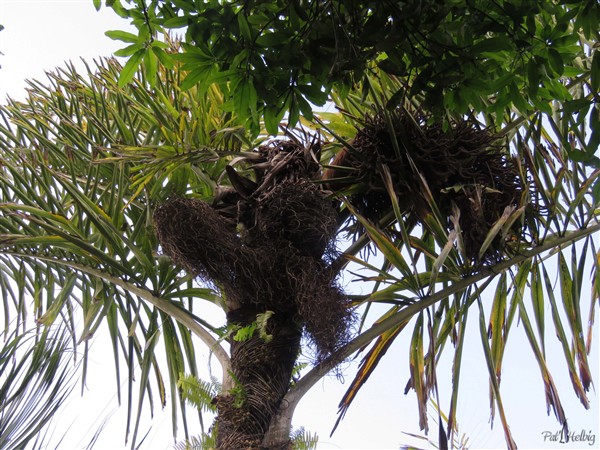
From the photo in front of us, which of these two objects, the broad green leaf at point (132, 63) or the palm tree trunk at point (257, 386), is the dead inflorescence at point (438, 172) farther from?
the broad green leaf at point (132, 63)

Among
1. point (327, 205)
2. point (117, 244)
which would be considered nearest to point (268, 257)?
point (327, 205)

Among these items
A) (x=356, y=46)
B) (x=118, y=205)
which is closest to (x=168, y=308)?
(x=118, y=205)

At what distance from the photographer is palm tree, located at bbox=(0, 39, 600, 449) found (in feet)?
7.76

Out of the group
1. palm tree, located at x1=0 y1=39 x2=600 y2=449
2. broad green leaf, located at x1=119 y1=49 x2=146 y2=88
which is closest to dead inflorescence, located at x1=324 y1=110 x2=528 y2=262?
palm tree, located at x1=0 y1=39 x2=600 y2=449

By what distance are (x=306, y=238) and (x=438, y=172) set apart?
52cm

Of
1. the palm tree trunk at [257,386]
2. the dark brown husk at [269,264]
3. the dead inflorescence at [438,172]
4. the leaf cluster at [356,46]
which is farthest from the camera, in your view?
the dead inflorescence at [438,172]

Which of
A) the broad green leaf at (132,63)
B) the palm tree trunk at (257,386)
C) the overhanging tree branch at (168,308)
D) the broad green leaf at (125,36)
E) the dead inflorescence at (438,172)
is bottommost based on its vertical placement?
the palm tree trunk at (257,386)

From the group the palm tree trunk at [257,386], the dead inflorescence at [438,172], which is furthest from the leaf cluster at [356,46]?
the palm tree trunk at [257,386]

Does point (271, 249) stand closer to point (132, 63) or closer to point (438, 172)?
point (438, 172)

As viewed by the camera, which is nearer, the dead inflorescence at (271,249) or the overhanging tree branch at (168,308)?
the dead inflorescence at (271,249)

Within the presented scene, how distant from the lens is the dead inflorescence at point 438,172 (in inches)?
97.5

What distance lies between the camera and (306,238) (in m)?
2.50

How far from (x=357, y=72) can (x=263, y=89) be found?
0.26 m

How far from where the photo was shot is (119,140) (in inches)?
117
